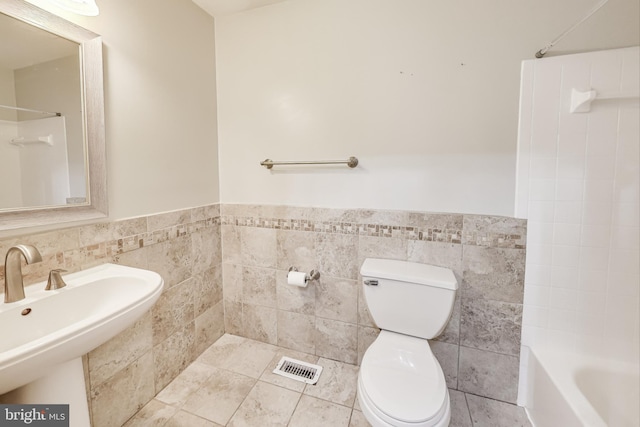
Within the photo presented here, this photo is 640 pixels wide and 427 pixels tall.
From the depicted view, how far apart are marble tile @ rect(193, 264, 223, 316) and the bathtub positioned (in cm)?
197

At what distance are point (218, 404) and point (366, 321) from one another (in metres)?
0.96

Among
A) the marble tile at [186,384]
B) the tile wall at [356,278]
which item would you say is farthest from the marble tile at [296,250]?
the marble tile at [186,384]

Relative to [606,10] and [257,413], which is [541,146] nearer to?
[606,10]

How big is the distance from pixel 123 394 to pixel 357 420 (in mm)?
1193

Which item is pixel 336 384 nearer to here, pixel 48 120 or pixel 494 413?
pixel 494 413

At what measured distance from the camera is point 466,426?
137 cm

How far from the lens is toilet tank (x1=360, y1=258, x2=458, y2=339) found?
1327 mm

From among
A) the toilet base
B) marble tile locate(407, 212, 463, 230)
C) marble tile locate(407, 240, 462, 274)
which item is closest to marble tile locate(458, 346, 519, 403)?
marble tile locate(407, 240, 462, 274)

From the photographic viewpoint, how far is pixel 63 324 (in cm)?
103

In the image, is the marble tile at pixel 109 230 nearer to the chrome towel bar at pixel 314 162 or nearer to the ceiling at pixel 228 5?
the chrome towel bar at pixel 314 162

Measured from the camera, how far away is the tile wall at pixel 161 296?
1.19m

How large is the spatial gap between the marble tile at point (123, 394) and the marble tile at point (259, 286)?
0.68m

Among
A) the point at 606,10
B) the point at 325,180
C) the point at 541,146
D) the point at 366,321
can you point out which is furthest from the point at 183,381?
the point at 606,10

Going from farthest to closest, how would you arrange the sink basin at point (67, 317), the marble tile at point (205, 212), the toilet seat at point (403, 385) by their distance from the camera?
the marble tile at point (205, 212)
the toilet seat at point (403, 385)
the sink basin at point (67, 317)
